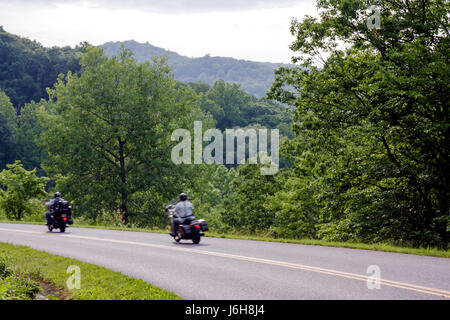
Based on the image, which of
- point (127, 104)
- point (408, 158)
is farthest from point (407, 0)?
point (127, 104)

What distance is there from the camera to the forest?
51.7ft

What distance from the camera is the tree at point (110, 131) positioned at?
34875 millimetres

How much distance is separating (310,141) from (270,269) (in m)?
11.8

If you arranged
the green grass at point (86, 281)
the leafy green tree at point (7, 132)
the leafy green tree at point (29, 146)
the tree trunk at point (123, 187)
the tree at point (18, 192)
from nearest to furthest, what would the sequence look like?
1. the green grass at point (86, 281)
2. the tree at point (18, 192)
3. the tree trunk at point (123, 187)
4. the leafy green tree at point (7, 132)
5. the leafy green tree at point (29, 146)

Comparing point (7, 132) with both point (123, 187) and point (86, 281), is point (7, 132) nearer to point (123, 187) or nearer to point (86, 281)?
point (123, 187)

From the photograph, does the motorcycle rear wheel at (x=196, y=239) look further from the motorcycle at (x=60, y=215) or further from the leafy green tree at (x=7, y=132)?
the leafy green tree at (x=7, y=132)

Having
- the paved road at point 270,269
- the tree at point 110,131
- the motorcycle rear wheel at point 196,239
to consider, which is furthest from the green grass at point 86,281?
the tree at point 110,131

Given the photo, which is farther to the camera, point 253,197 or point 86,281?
point 253,197

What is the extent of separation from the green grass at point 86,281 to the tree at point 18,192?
2063 centimetres

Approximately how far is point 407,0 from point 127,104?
23441mm

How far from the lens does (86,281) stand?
29.5 ft

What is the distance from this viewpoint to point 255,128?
105 m

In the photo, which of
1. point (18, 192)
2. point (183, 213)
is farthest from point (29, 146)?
point (183, 213)

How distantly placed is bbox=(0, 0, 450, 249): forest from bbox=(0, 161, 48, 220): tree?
0.33 ft
